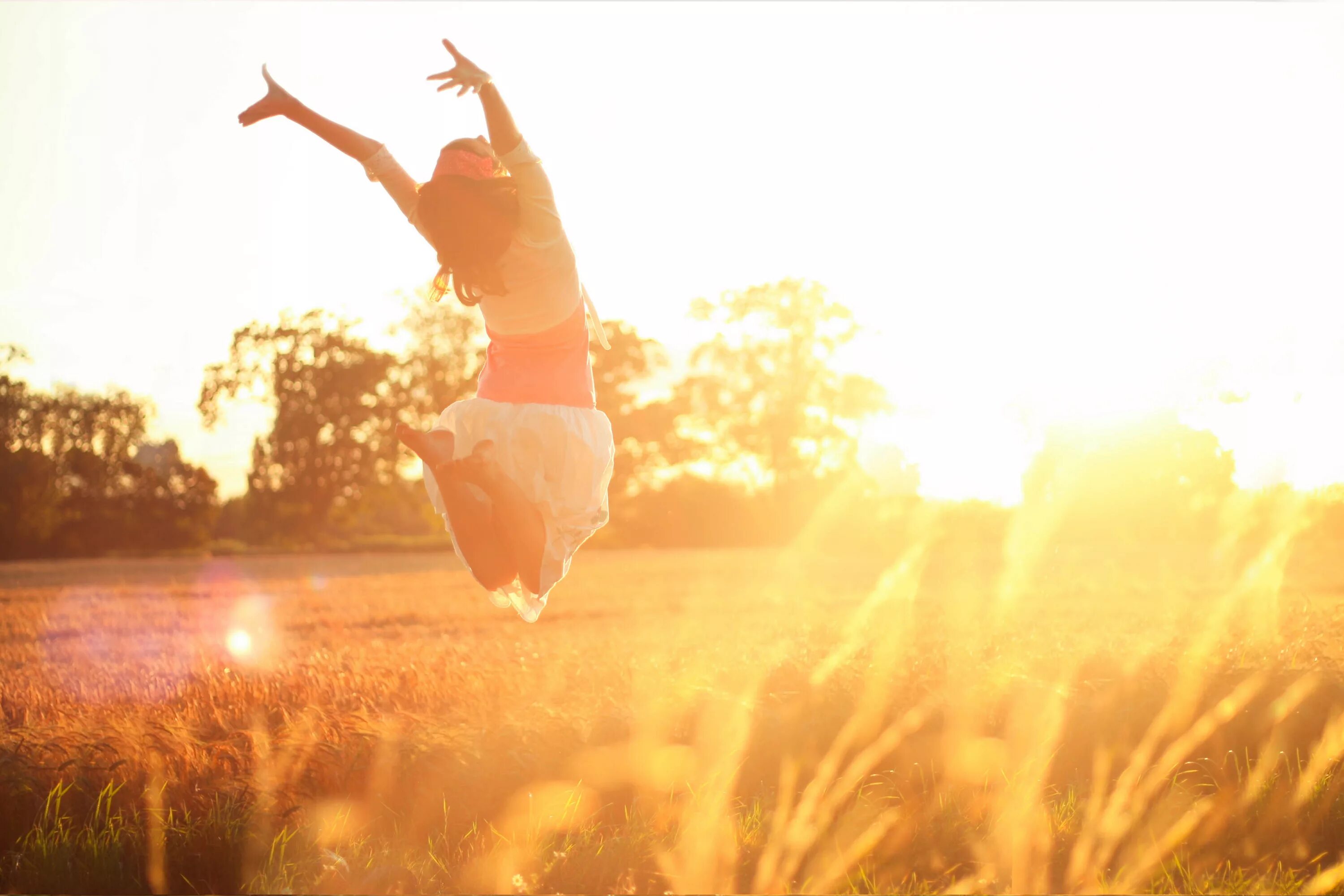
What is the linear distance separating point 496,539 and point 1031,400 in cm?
1841

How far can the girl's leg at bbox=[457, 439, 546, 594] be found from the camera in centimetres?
529

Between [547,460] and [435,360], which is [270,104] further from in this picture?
[435,360]

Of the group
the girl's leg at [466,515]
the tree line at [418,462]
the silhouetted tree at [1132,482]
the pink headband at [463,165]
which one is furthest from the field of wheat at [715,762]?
the tree line at [418,462]

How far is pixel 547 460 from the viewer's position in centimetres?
568

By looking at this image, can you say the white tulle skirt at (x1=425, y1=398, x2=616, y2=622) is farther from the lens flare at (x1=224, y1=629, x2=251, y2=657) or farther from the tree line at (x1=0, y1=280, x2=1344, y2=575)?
the tree line at (x1=0, y1=280, x2=1344, y2=575)

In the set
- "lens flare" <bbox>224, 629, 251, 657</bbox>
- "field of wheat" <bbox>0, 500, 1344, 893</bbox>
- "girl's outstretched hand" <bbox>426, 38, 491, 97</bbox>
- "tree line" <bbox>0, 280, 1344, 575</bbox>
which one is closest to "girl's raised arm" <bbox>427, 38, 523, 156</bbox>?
"girl's outstretched hand" <bbox>426, 38, 491, 97</bbox>

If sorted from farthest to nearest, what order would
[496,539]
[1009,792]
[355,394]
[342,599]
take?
[355,394] < [342,599] < [1009,792] < [496,539]

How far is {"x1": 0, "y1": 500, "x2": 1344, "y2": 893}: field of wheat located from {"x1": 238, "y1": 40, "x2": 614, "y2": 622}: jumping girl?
1650mm

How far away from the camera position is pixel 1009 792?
737 centimetres

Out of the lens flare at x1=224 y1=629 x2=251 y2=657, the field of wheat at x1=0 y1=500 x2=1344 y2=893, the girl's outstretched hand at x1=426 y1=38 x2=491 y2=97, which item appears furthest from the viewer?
the lens flare at x1=224 y1=629 x2=251 y2=657

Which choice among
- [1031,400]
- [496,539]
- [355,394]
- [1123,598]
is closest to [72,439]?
[355,394]

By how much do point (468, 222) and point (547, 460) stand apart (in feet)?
4.49

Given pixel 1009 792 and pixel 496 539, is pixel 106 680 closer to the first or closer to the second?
pixel 496 539

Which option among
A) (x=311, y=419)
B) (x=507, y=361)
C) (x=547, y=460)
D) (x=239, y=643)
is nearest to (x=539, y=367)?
(x=507, y=361)
